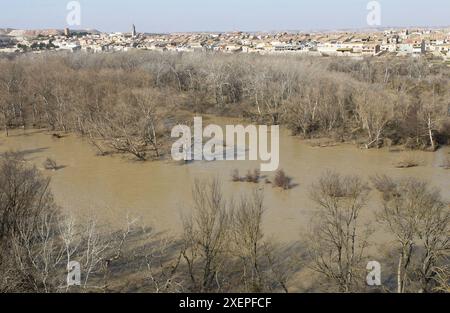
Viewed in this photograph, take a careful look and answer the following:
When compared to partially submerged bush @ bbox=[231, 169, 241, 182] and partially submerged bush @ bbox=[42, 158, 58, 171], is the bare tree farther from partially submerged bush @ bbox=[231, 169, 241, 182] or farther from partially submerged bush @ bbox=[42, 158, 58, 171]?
partially submerged bush @ bbox=[42, 158, 58, 171]

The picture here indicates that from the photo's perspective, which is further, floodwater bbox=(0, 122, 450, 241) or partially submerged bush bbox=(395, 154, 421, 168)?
partially submerged bush bbox=(395, 154, 421, 168)

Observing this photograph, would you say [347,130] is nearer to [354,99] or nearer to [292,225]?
[354,99]

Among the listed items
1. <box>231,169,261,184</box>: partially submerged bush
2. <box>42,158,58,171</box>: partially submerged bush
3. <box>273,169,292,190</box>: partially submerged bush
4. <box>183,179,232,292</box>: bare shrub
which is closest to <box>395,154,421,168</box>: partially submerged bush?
<box>273,169,292,190</box>: partially submerged bush

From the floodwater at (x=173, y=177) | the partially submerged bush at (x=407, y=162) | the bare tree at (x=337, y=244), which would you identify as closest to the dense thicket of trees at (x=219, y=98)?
the floodwater at (x=173, y=177)

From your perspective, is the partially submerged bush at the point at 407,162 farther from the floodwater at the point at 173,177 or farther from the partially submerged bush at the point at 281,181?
the partially submerged bush at the point at 281,181

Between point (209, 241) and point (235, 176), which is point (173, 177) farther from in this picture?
point (209, 241)

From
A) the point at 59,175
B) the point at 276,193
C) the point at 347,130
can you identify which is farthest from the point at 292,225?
the point at 347,130
